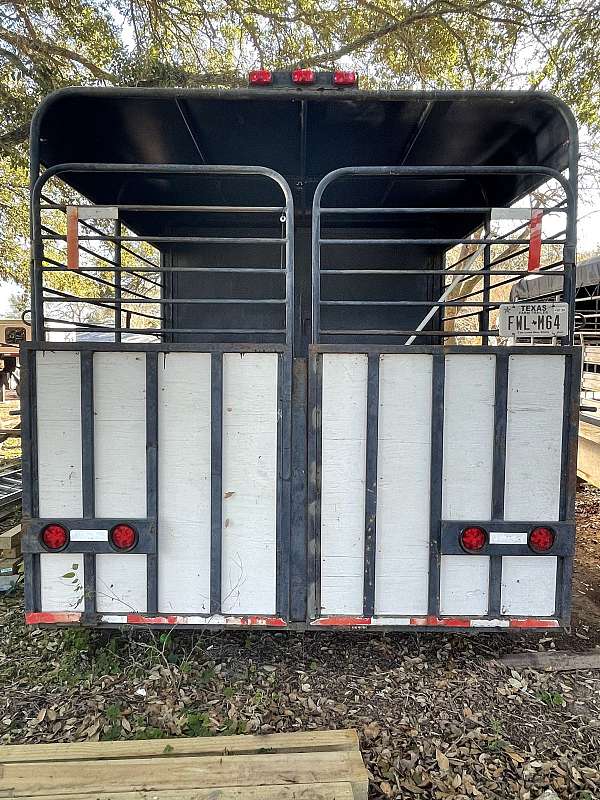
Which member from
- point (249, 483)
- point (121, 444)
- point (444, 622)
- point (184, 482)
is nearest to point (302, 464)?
point (249, 483)

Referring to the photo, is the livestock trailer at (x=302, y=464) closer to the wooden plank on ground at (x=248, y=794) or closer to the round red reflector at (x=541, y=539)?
the round red reflector at (x=541, y=539)

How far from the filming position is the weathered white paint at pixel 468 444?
2.49 meters

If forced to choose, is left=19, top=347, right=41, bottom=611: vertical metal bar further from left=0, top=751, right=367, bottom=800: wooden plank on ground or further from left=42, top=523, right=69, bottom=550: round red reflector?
left=0, top=751, right=367, bottom=800: wooden plank on ground

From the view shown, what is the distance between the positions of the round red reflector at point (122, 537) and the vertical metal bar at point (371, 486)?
3.63 feet

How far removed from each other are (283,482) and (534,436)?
3.88ft

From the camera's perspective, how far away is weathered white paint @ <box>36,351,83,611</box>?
8.23ft

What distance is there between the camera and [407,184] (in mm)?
3771

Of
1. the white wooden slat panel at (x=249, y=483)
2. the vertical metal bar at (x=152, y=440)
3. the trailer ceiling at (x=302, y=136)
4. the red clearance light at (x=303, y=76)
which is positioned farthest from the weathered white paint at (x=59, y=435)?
the red clearance light at (x=303, y=76)

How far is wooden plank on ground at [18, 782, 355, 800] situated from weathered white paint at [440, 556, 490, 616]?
0.91 metres

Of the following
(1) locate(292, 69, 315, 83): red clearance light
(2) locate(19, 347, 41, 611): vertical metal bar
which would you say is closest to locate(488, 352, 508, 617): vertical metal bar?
(1) locate(292, 69, 315, 83): red clearance light

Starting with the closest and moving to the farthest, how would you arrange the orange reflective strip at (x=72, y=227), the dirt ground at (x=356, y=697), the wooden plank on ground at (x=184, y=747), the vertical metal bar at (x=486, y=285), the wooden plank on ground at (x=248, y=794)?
the wooden plank on ground at (x=248, y=794)
the wooden plank on ground at (x=184, y=747)
the dirt ground at (x=356, y=697)
the orange reflective strip at (x=72, y=227)
the vertical metal bar at (x=486, y=285)

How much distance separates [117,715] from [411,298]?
11.3 feet

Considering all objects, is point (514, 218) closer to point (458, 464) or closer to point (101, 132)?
point (458, 464)

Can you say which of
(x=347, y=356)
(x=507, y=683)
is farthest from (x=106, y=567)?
(x=507, y=683)
